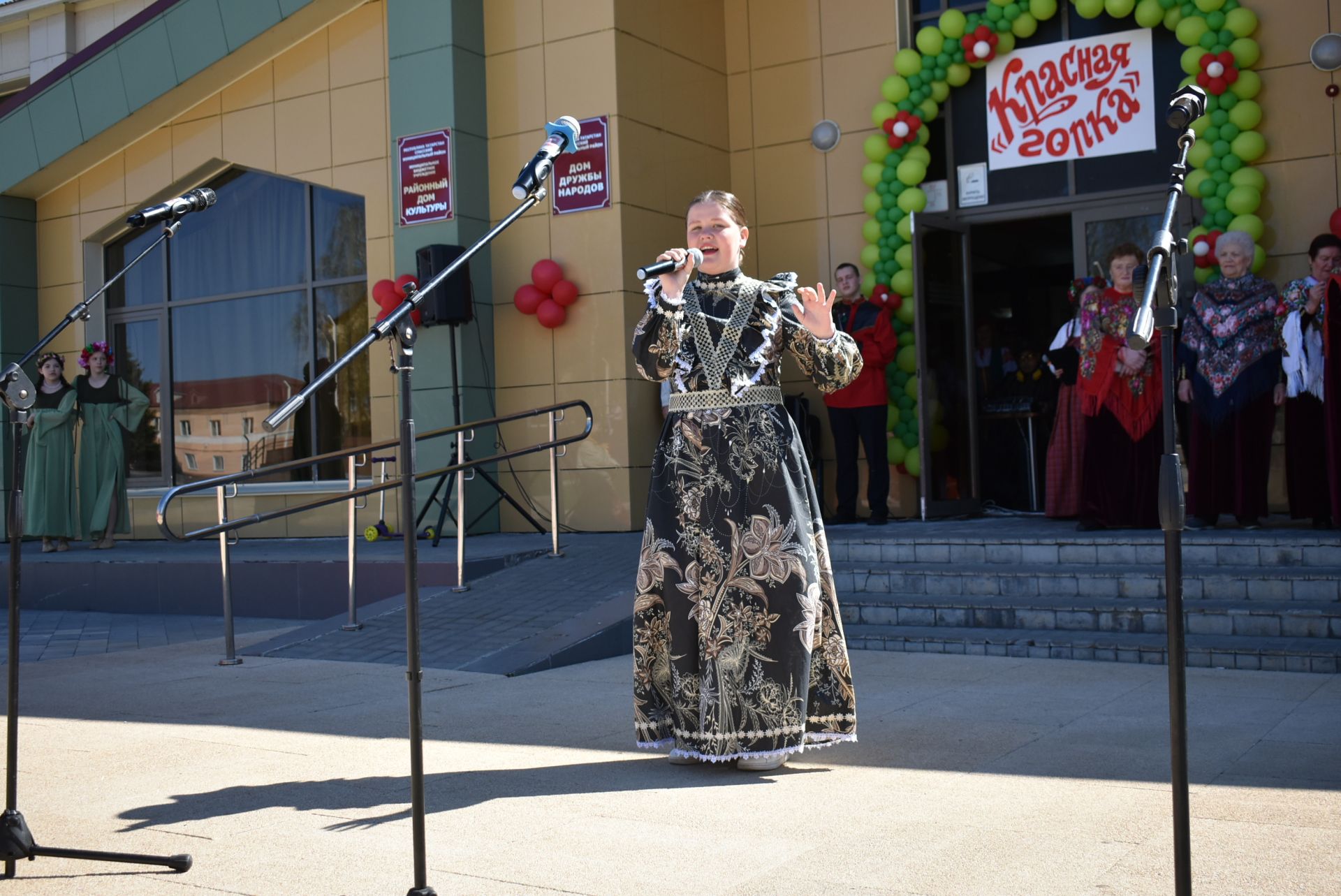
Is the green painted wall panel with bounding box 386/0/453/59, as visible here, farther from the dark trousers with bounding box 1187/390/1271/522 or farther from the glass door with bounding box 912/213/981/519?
the dark trousers with bounding box 1187/390/1271/522

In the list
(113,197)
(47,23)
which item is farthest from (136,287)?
(47,23)

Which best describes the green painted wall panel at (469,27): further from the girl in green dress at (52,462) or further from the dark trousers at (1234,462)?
the dark trousers at (1234,462)

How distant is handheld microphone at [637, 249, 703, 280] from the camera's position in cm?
350

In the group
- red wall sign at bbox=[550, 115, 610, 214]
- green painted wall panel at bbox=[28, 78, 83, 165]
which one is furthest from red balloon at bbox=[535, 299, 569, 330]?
green painted wall panel at bbox=[28, 78, 83, 165]

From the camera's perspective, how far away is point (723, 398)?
4.29 metres

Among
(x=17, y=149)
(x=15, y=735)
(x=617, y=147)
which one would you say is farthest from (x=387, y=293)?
(x=15, y=735)

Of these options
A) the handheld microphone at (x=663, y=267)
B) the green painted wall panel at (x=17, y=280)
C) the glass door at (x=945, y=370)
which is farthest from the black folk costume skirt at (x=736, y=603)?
the green painted wall panel at (x=17, y=280)

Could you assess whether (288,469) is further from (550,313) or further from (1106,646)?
(1106,646)

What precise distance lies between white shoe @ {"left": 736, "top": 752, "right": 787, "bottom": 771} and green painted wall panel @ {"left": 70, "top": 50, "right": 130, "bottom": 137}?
1123 centimetres

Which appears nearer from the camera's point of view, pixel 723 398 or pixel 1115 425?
pixel 723 398

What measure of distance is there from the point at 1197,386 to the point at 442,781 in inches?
210

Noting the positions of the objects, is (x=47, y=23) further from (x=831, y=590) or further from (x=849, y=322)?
(x=831, y=590)

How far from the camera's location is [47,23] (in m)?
18.0

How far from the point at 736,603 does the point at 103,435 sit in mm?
10137
